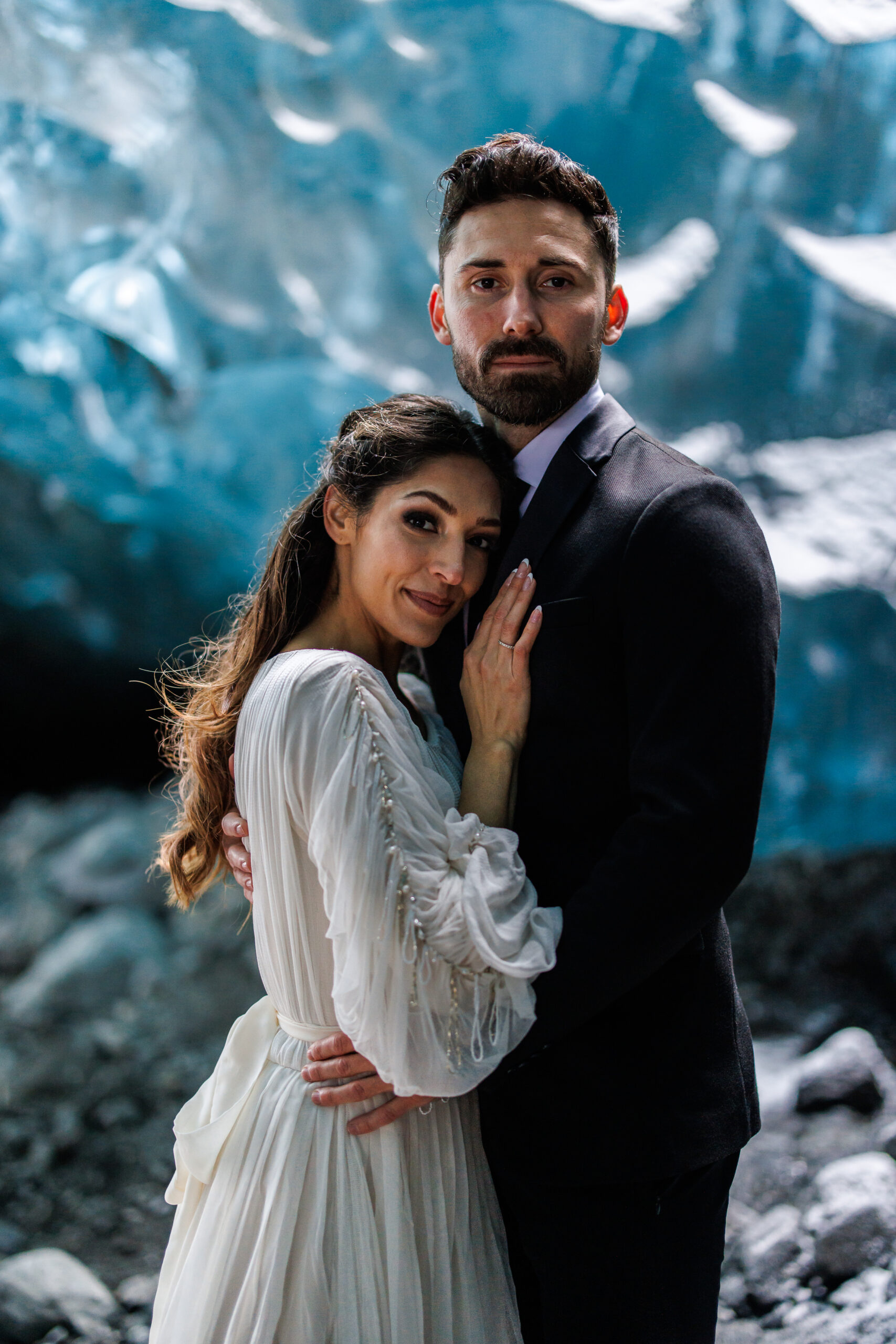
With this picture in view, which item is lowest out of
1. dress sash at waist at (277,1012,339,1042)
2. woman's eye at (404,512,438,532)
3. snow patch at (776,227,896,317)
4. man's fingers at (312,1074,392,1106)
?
man's fingers at (312,1074,392,1106)

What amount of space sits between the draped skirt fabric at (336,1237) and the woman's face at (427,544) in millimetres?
626

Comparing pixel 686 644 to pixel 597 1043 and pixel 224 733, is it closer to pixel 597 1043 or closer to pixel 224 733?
pixel 597 1043

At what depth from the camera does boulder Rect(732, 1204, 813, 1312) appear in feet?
8.68

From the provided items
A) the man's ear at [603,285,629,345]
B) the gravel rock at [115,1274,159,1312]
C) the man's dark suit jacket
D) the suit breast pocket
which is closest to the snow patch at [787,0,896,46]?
the man's ear at [603,285,629,345]

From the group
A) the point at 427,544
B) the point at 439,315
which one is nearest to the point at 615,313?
the point at 439,315

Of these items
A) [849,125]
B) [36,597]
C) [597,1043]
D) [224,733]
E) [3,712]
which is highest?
[849,125]

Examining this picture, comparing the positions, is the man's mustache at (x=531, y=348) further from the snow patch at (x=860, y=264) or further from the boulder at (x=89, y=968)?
the snow patch at (x=860, y=264)

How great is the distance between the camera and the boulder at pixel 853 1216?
260cm

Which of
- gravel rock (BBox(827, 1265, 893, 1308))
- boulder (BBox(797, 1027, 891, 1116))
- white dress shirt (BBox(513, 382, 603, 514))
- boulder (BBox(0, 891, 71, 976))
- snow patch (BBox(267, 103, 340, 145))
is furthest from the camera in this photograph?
snow patch (BBox(267, 103, 340, 145))

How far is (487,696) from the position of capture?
139 centimetres

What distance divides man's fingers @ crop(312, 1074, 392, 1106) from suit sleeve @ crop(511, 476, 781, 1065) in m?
0.19

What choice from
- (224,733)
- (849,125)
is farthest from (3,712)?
(849,125)

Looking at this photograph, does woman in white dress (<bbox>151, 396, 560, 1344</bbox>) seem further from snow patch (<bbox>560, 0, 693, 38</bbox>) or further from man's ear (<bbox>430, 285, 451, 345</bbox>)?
snow patch (<bbox>560, 0, 693, 38</bbox>)

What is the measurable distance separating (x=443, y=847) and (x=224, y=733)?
45 cm
